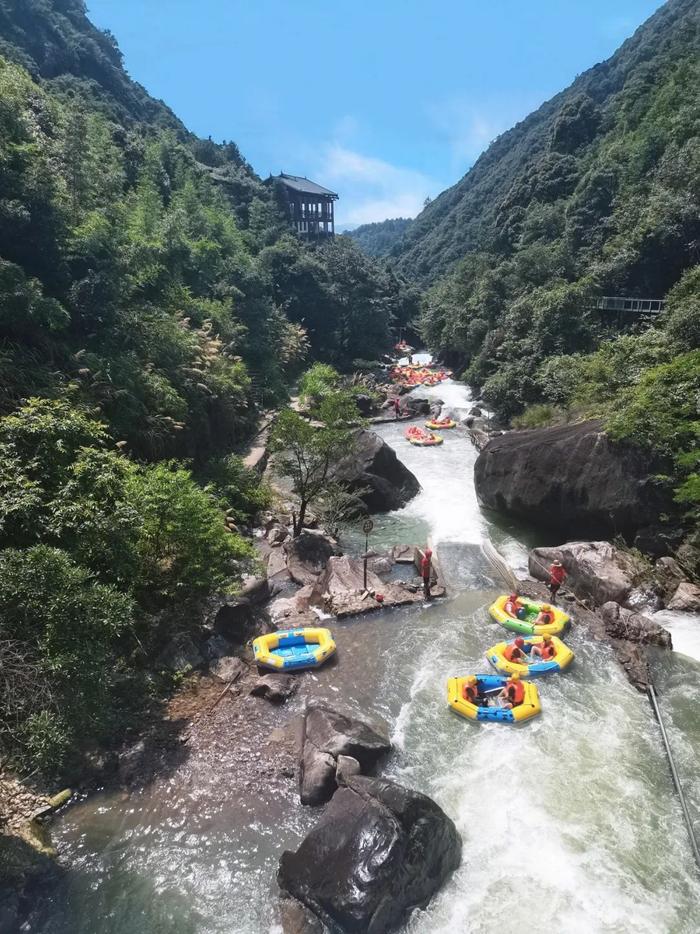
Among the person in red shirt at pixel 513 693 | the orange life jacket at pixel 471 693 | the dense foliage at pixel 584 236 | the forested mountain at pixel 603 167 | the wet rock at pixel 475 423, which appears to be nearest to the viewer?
the person in red shirt at pixel 513 693

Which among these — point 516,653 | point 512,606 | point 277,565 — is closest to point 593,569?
point 512,606

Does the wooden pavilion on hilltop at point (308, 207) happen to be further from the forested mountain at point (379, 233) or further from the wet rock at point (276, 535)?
the forested mountain at point (379, 233)

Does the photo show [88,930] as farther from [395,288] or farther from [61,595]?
[395,288]

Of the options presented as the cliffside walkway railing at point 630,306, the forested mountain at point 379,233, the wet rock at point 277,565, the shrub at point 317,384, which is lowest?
the wet rock at point 277,565

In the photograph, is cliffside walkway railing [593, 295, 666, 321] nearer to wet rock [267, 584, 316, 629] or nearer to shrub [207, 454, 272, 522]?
shrub [207, 454, 272, 522]

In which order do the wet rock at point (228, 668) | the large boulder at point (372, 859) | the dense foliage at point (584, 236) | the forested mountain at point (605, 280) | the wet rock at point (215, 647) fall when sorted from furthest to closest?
the dense foliage at point (584, 236)
the forested mountain at point (605, 280)
the wet rock at point (215, 647)
the wet rock at point (228, 668)
the large boulder at point (372, 859)

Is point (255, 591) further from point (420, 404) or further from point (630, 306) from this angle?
point (630, 306)

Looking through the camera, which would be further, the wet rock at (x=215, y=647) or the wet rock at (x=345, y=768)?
the wet rock at (x=215, y=647)

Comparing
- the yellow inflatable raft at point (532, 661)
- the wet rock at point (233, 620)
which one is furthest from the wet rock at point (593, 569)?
the wet rock at point (233, 620)
